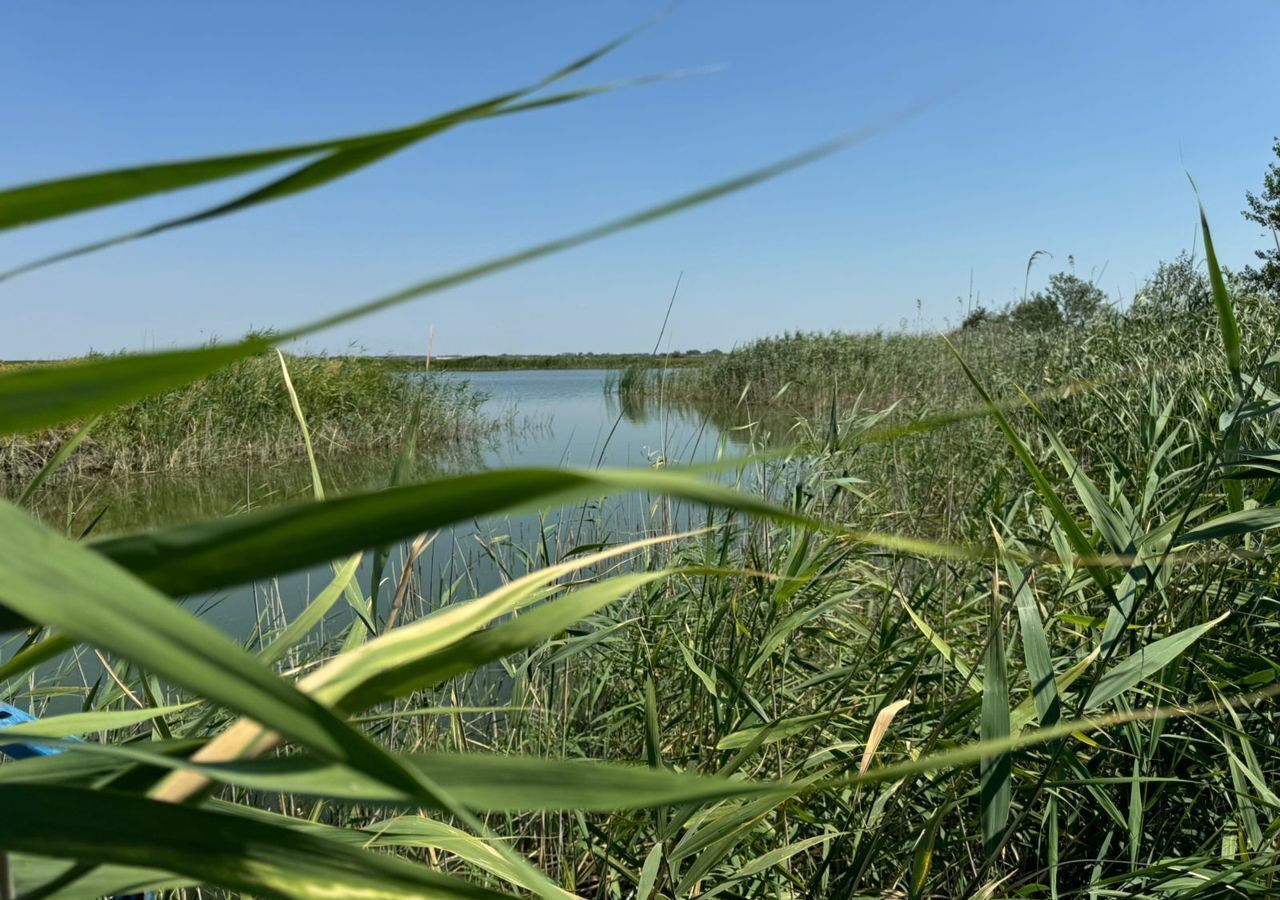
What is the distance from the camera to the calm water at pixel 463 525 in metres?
2.45

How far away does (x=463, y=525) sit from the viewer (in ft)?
5.87

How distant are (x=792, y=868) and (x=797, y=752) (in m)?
0.22

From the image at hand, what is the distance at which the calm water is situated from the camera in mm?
2449

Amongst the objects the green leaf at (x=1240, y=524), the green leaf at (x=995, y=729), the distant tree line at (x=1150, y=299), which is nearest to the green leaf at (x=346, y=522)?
the green leaf at (x=995, y=729)

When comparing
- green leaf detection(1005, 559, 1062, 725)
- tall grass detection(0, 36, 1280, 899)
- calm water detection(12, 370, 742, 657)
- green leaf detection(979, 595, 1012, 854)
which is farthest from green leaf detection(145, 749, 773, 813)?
green leaf detection(1005, 559, 1062, 725)

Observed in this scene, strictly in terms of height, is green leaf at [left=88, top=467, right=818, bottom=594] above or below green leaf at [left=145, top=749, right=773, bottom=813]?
above

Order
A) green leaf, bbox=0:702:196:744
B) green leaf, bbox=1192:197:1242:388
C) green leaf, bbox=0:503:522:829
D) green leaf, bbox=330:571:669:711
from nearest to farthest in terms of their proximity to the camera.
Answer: green leaf, bbox=0:503:522:829 < green leaf, bbox=330:571:669:711 < green leaf, bbox=0:702:196:744 < green leaf, bbox=1192:197:1242:388

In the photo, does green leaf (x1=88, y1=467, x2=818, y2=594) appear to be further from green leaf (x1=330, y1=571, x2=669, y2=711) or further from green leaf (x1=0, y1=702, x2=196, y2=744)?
green leaf (x1=0, y1=702, x2=196, y2=744)

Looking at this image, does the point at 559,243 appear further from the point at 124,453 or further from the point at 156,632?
the point at 124,453

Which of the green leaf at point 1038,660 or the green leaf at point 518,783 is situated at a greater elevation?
the green leaf at point 518,783

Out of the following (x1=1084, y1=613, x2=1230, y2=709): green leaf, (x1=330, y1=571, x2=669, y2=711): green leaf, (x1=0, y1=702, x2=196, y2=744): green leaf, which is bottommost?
(x1=1084, y1=613, x2=1230, y2=709): green leaf

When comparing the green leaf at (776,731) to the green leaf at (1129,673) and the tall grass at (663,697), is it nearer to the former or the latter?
the tall grass at (663,697)

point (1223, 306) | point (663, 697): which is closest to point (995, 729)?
point (1223, 306)

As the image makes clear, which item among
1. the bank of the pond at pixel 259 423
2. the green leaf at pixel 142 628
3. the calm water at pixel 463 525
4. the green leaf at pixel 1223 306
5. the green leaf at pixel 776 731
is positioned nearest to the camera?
the green leaf at pixel 142 628
